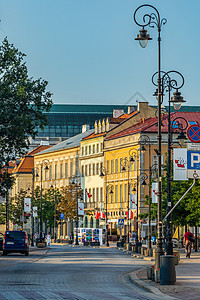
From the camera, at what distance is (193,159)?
22359 millimetres

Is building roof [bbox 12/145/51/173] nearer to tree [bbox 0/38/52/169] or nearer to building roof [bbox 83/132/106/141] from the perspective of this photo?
building roof [bbox 83/132/106/141]

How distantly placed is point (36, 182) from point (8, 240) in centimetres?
10067

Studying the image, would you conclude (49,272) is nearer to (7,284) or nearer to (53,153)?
(7,284)

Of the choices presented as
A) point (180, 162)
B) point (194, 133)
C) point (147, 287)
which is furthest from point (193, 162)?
point (180, 162)

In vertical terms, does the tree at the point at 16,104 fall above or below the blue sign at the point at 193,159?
above

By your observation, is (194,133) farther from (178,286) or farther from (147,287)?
(147,287)

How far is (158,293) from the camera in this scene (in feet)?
68.7

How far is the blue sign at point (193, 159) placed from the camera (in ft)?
73.1

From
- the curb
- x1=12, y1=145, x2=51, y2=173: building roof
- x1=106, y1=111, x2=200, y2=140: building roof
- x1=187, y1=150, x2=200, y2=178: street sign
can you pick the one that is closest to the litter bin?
the curb

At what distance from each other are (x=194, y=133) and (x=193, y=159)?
184 cm

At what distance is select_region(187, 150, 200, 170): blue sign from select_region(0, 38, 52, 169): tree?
84.1ft

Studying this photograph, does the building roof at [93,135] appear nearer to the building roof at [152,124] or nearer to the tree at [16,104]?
the building roof at [152,124]

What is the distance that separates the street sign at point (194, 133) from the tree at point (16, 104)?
24.0 meters

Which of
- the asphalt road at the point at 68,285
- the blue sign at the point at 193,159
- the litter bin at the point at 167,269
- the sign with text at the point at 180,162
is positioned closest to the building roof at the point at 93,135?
the asphalt road at the point at 68,285
